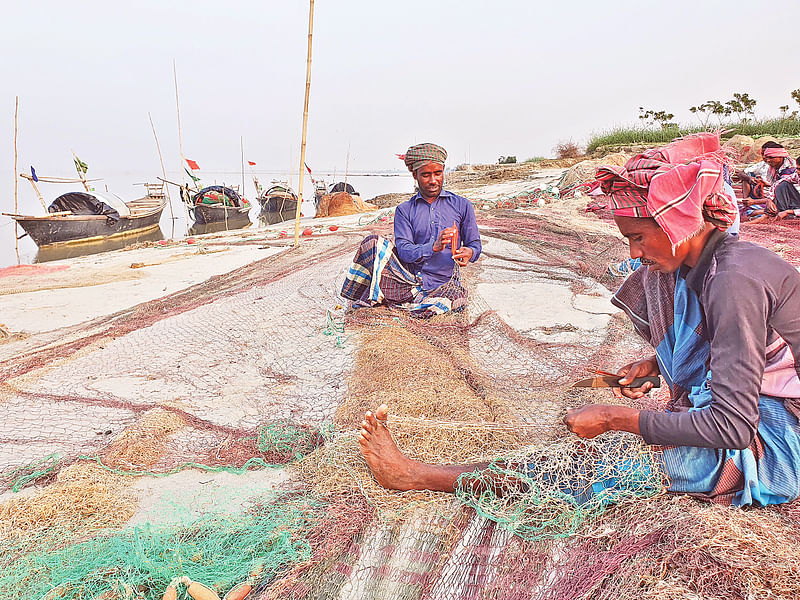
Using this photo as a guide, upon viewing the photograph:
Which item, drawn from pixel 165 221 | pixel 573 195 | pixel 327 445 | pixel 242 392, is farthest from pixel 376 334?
pixel 165 221

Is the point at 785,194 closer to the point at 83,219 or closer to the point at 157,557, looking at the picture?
the point at 157,557

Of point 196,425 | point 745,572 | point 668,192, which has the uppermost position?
point 668,192

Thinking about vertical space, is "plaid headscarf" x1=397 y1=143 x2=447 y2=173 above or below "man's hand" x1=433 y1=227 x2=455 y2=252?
above

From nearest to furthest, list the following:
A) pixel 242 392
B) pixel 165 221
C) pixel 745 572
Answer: pixel 745 572 → pixel 242 392 → pixel 165 221

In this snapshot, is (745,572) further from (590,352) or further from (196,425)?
(196,425)

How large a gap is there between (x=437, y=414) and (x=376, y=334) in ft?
3.79

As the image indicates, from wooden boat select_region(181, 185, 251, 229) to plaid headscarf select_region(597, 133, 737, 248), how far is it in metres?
18.7

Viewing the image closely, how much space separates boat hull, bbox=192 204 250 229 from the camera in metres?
19.3

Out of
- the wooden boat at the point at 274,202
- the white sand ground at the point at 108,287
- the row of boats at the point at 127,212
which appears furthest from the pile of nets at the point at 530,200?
the wooden boat at the point at 274,202

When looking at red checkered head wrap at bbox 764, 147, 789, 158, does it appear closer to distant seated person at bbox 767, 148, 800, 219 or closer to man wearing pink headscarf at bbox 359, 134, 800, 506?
distant seated person at bbox 767, 148, 800, 219

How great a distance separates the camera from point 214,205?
1942cm

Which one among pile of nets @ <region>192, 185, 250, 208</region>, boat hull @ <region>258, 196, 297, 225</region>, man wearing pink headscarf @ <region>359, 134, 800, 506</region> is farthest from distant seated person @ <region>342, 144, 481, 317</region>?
boat hull @ <region>258, 196, 297, 225</region>

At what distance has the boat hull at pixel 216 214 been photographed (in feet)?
63.5

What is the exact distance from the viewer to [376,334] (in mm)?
3305
